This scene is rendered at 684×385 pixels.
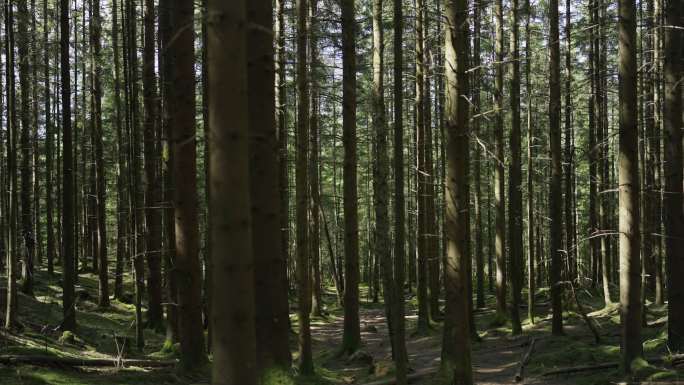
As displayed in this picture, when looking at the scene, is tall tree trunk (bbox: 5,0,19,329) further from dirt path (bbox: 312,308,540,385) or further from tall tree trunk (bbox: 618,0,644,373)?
tall tree trunk (bbox: 618,0,644,373)

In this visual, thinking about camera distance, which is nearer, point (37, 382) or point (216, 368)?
point (216, 368)

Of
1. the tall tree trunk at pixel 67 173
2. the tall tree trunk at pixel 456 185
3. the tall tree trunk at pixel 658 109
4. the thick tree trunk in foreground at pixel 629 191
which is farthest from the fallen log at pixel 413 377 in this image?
the tall tree trunk at pixel 67 173

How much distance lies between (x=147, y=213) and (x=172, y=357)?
4594 mm

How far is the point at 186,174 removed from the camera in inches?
371

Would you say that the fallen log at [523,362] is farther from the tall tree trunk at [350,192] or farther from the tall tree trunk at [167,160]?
the tall tree trunk at [167,160]

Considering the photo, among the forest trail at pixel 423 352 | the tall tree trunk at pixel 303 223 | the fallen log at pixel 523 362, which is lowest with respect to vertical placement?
the forest trail at pixel 423 352

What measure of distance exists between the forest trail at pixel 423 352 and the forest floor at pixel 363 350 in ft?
0.08

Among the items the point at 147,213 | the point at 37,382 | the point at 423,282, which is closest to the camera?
the point at 37,382

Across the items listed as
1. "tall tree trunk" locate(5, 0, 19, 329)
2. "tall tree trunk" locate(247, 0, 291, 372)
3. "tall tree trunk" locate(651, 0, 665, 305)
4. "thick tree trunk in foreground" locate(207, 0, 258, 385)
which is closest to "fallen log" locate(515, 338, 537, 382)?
"tall tree trunk" locate(651, 0, 665, 305)

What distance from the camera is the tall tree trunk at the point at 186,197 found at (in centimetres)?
930

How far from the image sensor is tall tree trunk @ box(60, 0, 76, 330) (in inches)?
567

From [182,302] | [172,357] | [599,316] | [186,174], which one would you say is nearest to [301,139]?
[186,174]

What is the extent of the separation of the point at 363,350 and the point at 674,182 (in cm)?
952

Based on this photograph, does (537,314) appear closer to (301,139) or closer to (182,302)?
(301,139)
